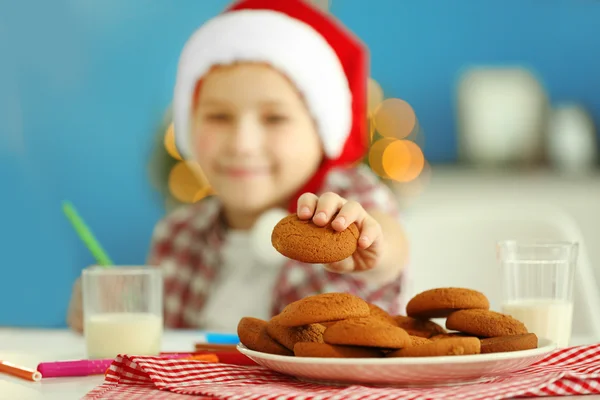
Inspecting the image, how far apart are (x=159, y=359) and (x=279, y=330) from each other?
3.9 inches

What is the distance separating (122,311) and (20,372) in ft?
0.62

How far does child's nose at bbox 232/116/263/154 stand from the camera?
142 centimetres

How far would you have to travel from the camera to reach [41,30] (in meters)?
3.29

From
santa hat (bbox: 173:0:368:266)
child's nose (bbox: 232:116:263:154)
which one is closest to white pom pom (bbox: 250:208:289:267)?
santa hat (bbox: 173:0:368:266)

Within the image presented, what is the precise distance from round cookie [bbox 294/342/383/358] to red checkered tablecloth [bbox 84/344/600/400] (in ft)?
0.08

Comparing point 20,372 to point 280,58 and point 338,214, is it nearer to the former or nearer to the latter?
point 338,214

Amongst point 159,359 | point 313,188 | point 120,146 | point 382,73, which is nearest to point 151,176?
point 120,146

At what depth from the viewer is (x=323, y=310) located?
59 cm

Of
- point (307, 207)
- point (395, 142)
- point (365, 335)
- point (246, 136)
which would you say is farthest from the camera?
point (395, 142)

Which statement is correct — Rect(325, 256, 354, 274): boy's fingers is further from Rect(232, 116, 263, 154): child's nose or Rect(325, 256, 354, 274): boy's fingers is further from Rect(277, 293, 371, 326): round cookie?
Rect(232, 116, 263, 154): child's nose

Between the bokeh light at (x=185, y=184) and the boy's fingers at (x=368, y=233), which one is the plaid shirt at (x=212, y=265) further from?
the bokeh light at (x=185, y=184)

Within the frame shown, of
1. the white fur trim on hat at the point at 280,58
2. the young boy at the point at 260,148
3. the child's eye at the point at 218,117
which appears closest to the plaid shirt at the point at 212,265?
the young boy at the point at 260,148

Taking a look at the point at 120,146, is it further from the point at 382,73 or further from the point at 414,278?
the point at 414,278

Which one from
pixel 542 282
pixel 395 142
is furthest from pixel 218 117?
pixel 395 142
